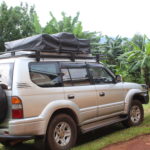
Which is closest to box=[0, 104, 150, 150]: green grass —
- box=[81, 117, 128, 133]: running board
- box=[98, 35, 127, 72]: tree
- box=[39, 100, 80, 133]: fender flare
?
box=[81, 117, 128, 133]: running board

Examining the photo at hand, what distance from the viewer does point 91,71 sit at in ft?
20.8

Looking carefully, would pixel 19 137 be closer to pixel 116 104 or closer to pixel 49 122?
pixel 49 122

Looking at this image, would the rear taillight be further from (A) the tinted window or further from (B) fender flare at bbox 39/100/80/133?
(B) fender flare at bbox 39/100/80/133

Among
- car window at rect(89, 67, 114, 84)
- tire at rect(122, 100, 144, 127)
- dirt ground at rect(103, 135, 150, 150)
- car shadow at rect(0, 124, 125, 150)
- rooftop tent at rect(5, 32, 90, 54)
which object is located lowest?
car shadow at rect(0, 124, 125, 150)

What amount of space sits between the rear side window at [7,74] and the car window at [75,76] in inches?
45.9

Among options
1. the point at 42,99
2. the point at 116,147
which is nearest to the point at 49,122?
the point at 42,99

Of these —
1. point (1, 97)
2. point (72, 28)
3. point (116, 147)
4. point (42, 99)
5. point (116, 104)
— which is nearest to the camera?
point (1, 97)

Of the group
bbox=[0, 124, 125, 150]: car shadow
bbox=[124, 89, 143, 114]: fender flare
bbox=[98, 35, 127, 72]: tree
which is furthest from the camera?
bbox=[98, 35, 127, 72]: tree

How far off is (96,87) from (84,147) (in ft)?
4.73

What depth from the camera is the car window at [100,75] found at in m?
6.37

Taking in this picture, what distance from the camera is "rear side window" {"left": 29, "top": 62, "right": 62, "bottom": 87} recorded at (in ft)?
16.4

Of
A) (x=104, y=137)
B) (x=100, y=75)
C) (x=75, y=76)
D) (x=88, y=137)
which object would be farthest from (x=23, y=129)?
(x=100, y=75)

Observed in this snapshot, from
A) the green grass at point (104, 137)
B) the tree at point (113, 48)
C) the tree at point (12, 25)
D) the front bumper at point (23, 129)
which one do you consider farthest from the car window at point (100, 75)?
the tree at point (12, 25)

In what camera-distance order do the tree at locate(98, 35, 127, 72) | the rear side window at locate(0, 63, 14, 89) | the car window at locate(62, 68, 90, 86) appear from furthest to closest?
the tree at locate(98, 35, 127, 72) < the car window at locate(62, 68, 90, 86) < the rear side window at locate(0, 63, 14, 89)
